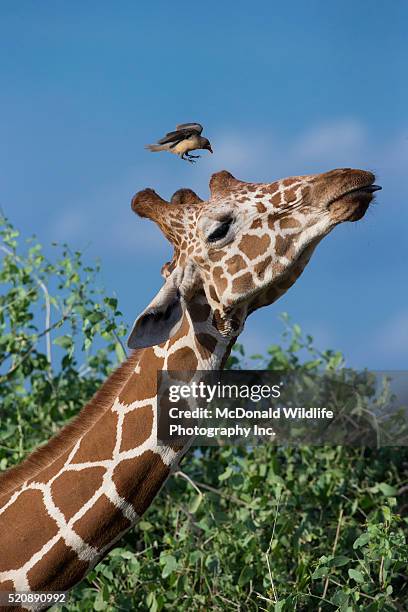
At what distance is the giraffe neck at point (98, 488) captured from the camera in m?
4.54

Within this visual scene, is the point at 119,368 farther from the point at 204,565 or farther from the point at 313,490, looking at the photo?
the point at 313,490

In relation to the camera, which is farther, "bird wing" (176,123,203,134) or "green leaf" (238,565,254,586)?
"green leaf" (238,565,254,586)

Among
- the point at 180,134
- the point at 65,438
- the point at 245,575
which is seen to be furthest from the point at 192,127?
the point at 245,575

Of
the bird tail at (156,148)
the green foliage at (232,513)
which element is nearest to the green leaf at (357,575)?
the green foliage at (232,513)

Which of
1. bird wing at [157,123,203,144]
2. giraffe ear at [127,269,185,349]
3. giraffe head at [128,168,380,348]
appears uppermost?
bird wing at [157,123,203,144]

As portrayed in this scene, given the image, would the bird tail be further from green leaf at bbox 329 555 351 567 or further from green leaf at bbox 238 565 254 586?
green leaf at bbox 238 565 254 586

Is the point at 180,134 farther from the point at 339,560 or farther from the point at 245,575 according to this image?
the point at 245,575

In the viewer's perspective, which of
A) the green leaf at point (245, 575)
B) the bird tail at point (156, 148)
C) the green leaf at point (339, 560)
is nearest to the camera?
the green leaf at point (339, 560)

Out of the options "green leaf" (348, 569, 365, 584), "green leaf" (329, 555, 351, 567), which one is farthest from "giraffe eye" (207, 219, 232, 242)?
"green leaf" (348, 569, 365, 584)

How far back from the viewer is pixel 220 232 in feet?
15.8

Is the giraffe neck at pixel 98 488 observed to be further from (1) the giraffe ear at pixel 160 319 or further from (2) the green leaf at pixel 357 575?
(2) the green leaf at pixel 357 575

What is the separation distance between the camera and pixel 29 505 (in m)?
4.67

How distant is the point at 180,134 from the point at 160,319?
1218mm

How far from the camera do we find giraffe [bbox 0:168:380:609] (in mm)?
4555
